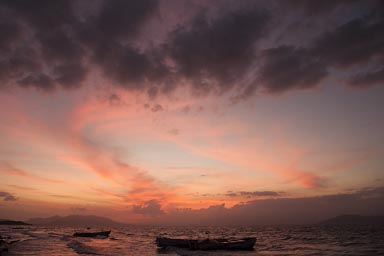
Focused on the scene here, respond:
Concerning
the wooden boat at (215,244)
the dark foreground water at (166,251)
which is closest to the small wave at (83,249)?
the dark foreground water at (166,251)

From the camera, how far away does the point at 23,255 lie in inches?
1406

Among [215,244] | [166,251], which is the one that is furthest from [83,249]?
[215,244]

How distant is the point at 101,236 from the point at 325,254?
66.1 m

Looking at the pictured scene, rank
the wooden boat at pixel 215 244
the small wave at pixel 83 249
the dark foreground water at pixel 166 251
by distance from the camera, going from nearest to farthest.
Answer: the small wave at pixel 83 249 < the dark foreground water at pixel 166 251 < the wooden boat at pixel 215 244

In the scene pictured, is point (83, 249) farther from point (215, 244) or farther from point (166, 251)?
point (215, 244)

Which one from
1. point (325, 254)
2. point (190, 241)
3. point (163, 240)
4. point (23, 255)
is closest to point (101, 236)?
point (163, 240)

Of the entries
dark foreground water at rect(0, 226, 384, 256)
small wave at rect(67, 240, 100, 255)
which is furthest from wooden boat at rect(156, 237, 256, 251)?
small wave at rect(67, 240, 100, 255)

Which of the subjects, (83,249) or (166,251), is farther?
(166,251)

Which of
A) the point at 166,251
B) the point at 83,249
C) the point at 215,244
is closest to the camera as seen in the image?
the point at 83,249

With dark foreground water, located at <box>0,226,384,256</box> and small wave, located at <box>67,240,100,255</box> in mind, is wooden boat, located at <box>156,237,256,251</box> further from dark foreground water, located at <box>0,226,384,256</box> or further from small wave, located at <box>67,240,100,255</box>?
small wave, located at <box>67,240,100,255</box>

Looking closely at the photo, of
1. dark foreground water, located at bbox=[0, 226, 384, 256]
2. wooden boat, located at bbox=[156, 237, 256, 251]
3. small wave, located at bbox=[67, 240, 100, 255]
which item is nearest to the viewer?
small wave, located at bbox=[67, 240, 100, 255]

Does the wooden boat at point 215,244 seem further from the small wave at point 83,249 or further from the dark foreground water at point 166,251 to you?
the small wave at point 83,249

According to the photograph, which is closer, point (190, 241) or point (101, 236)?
point (190, 241)

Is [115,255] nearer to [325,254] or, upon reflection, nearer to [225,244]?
[225,244]
